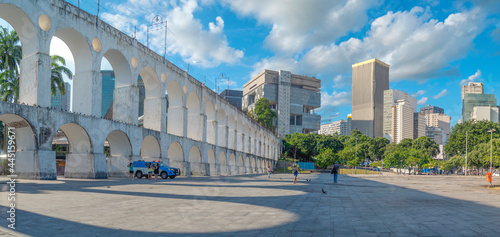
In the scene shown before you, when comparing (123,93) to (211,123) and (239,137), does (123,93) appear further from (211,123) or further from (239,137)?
(239,137)

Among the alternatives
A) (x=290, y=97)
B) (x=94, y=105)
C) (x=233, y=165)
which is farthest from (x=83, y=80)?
(x=290, y=97)

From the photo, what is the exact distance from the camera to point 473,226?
7.52 metres

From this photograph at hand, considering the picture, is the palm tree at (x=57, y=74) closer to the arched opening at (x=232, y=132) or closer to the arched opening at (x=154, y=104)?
the arched opening at (x=154, y=104)

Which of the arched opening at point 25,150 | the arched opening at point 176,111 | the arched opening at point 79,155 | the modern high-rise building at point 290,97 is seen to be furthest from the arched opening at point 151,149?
the modern high-rise building at point 290,97

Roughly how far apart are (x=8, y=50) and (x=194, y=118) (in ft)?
61.9

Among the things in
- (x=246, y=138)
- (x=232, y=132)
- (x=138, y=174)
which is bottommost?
(x=138, y=174)

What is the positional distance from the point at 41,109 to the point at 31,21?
494 cm

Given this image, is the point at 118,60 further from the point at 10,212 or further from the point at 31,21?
the point at 10,212

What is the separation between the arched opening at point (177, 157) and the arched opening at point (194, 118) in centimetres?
526

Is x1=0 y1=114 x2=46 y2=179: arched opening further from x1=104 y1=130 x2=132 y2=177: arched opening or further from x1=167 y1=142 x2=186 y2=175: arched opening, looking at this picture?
x1=167 y1=142 x2=186 y2=175: arched opening

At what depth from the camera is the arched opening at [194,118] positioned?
134 feet

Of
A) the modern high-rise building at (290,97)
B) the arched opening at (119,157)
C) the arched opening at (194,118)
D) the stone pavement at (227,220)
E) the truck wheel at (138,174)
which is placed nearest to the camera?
the stone pavement at (227,220)

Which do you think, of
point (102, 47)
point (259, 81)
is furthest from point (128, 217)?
point (259, 81)

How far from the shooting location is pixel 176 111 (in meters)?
36.5
